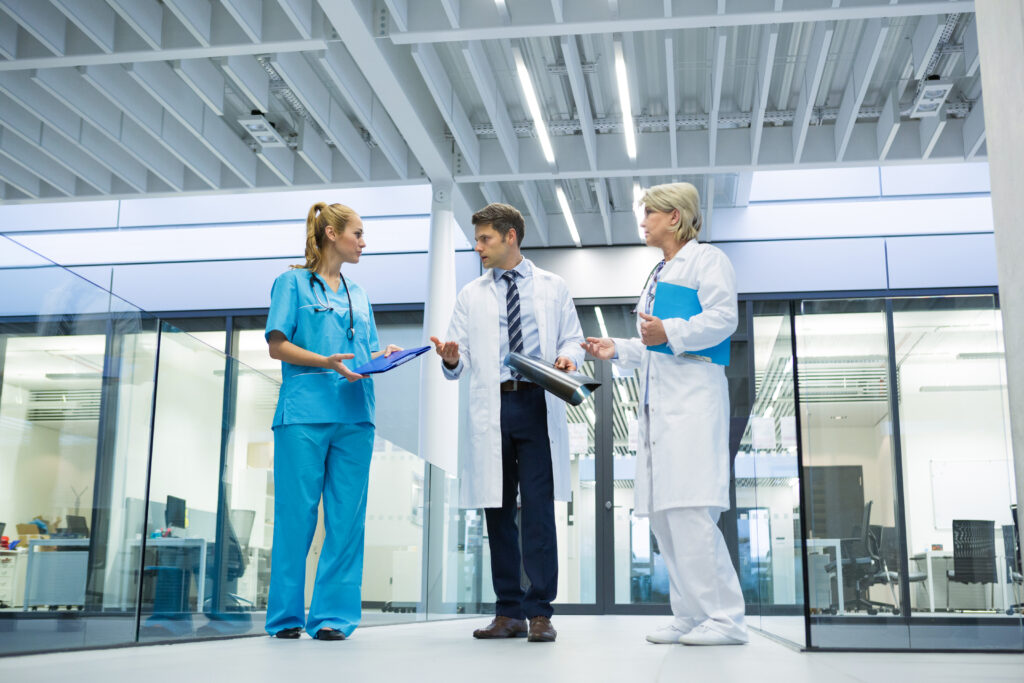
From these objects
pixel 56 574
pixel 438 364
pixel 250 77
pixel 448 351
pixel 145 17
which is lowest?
pixel 56 574

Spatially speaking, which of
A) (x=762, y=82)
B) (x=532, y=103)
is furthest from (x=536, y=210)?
(x=762, y=82)

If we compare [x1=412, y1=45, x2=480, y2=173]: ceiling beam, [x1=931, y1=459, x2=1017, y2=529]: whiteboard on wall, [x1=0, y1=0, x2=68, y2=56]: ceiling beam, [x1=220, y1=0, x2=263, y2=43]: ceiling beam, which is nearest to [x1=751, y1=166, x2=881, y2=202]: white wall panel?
[x1=412, y1=45, x2=480, y2=173]: ceiling beam

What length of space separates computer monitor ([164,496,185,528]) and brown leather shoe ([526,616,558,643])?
1.26 meters

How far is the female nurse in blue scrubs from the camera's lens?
3.40 metres

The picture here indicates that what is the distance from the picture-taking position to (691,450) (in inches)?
126

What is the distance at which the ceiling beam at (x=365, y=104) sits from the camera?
6.98 m

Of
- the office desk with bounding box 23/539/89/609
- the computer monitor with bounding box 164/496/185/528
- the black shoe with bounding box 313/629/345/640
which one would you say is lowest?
the black shoe with bounding box 313/629/345/640

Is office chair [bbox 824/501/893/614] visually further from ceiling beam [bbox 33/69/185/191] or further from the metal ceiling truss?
ceiling beam [bbox 33/69/185/191]

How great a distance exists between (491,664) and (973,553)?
5.18 feet

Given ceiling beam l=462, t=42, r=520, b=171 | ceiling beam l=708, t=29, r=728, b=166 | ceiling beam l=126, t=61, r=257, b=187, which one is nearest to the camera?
ceiling beam l=708, t=29, r=728, b=166

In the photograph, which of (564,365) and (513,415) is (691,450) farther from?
(513,415)

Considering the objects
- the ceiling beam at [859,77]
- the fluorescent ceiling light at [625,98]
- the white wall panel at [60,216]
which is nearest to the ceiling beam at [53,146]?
the white wall panel at [60,216]

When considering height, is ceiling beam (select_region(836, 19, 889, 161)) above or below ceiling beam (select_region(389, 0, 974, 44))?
above

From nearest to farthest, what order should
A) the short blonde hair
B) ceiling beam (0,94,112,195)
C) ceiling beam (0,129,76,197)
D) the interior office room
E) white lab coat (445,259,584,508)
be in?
the interior office room → white lab coat (445,259,584,508) → the short blonde hair → ceiling beam (0,94,112,195) → ceiling beam (0,129,76,197)
